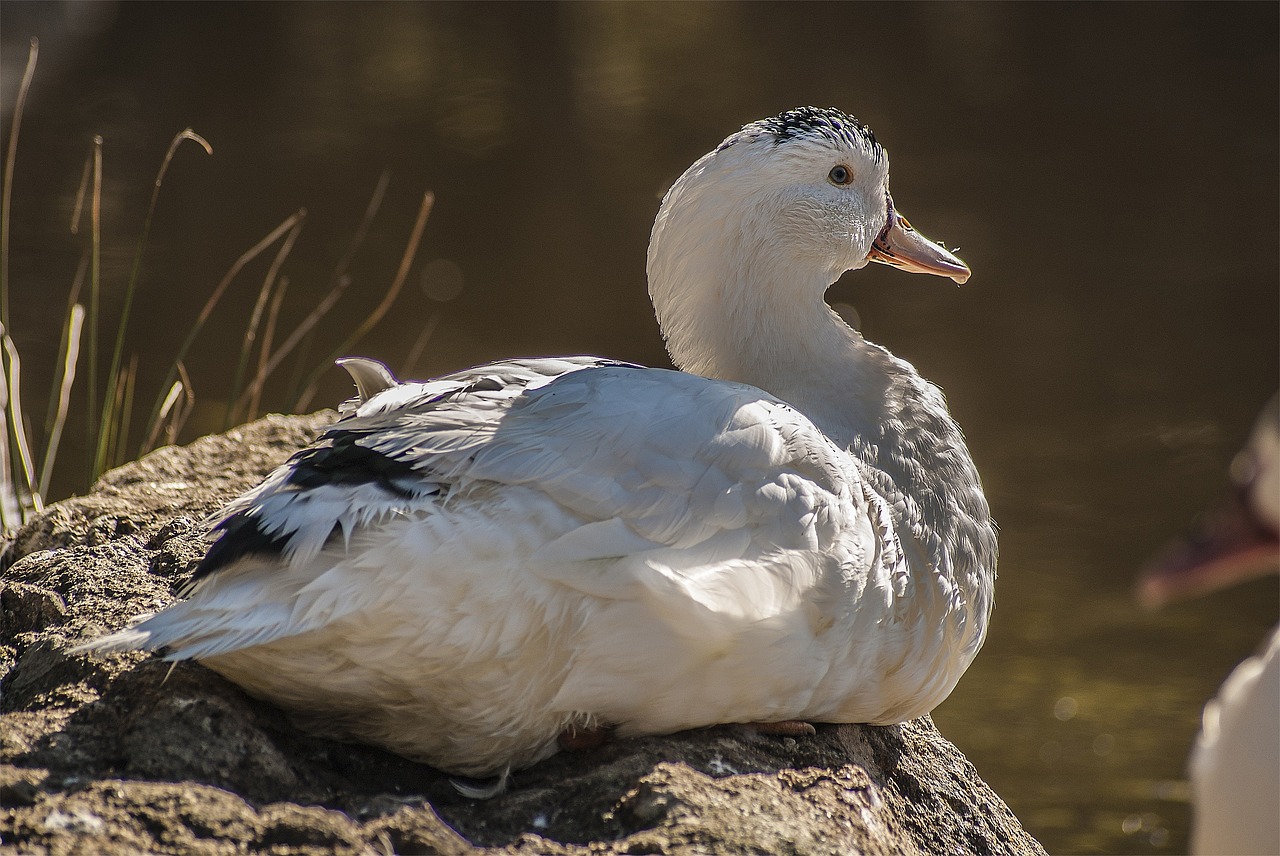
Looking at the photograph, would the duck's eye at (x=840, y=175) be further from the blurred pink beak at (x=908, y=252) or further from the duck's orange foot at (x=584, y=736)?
the duck's orange foot at (x=584, y=736)

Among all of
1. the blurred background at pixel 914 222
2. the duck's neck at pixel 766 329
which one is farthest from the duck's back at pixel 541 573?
the blurred background at pixel 914 222

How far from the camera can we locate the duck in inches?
97.9

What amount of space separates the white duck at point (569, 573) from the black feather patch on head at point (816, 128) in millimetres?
739

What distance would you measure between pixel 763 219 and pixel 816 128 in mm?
270

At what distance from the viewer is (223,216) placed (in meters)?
9.38

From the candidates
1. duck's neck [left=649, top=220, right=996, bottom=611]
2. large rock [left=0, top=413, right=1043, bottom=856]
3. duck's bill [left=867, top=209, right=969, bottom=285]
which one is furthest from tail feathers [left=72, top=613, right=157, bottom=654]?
duck's bill [left=867, top=209, right=969, bottom=285]

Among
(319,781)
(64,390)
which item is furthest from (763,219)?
(64,390)

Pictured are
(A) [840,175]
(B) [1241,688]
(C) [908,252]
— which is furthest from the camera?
(C) [908,252]

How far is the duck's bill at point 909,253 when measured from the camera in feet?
11.7

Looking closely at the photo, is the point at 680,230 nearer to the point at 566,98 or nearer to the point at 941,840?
the point at 941,840

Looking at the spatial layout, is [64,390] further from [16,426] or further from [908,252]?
[908,252]

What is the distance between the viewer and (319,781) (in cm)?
244

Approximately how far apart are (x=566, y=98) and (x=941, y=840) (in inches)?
397

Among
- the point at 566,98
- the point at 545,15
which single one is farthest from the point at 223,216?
the point at 545,15
